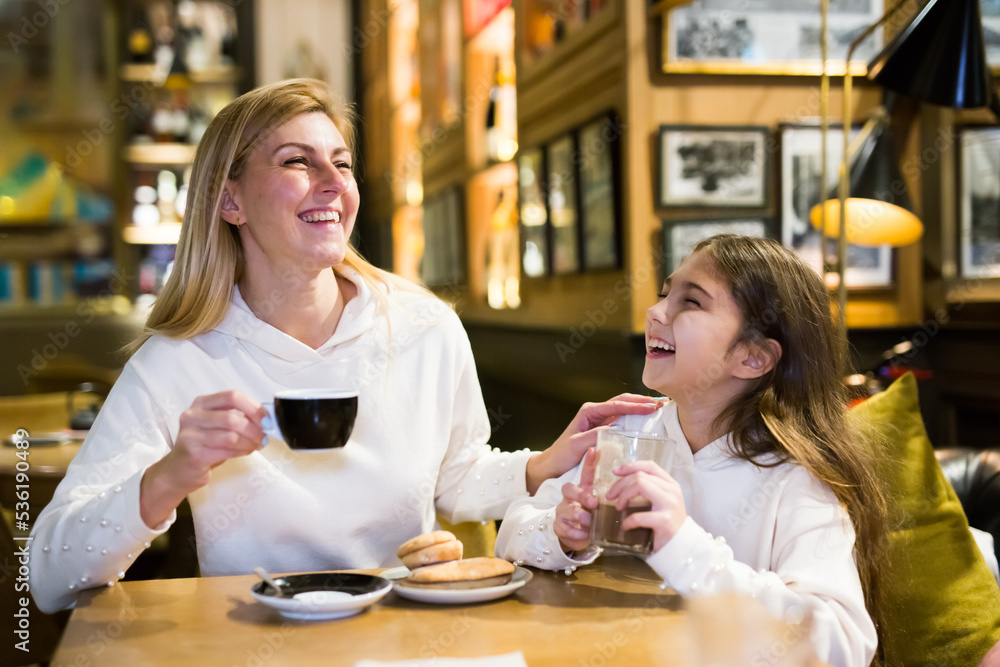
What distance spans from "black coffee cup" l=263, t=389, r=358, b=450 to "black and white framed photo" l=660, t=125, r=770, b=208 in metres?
1.94

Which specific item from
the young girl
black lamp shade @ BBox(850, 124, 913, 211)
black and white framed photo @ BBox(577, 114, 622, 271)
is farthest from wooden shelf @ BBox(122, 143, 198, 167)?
the young girl

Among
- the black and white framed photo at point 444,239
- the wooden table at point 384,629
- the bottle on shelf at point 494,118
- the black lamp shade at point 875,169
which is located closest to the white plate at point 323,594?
the wooden table at point 384,629

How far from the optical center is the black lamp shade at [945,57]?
2.29m

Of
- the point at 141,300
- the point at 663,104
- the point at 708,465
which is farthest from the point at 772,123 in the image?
the point at 141,300

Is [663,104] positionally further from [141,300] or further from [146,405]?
[141,300]

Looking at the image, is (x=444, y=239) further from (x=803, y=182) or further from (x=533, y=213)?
(x=803, y=182)

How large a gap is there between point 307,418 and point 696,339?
649 mm

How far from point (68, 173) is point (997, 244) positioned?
17.8ft

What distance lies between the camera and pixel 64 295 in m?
6.11

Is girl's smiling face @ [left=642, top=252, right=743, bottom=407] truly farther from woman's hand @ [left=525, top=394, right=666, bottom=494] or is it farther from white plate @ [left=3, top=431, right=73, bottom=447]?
white plate @ [left=3, top=431, right=73, bottom=447]

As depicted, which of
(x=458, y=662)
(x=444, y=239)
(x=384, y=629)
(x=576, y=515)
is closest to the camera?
(x=458, y=662)

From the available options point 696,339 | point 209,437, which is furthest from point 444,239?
point 209,437

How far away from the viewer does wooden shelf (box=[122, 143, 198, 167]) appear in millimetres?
6094

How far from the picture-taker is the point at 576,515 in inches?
50.9
